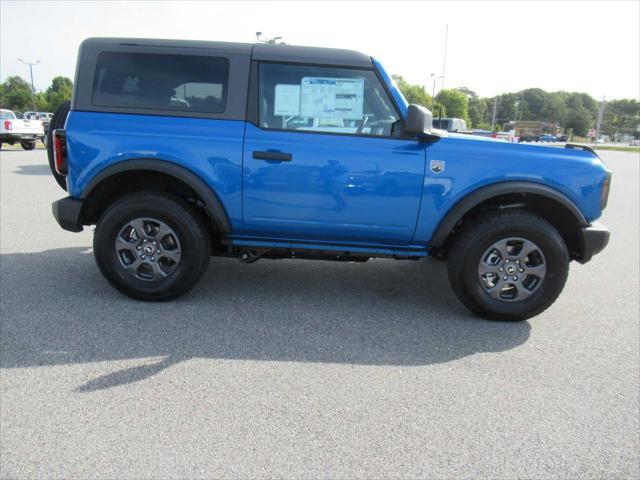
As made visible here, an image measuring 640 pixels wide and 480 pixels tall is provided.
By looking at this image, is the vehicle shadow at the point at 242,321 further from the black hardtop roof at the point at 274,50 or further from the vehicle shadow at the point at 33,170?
the vehicle shadow at the point at 33,170

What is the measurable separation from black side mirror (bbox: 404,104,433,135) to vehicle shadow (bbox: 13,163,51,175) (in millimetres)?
11124

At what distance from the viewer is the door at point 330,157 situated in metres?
3.47

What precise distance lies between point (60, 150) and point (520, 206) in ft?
12.1

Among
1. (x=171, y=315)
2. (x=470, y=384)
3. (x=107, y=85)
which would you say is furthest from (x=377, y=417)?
(x=107, y=85)

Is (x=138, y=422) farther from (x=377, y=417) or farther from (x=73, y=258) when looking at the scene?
(x=73, y=258)

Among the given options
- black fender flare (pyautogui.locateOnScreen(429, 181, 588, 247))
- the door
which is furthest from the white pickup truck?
black fender flare (pyautogui.locateOnScreen(429, 181, 588, 247))

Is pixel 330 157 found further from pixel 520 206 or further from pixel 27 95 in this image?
pixel 27 95

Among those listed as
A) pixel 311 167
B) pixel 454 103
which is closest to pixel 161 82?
pixel 311 167

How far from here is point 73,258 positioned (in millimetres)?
4887

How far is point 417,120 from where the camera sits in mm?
3322

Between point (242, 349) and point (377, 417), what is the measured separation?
3.48 ft

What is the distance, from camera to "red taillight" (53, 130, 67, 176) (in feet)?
12.1

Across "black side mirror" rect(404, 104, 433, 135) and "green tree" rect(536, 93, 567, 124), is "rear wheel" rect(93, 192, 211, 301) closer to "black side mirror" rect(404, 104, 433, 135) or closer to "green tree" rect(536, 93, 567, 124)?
"black side mirror" rect(404, 104, 433, 135)

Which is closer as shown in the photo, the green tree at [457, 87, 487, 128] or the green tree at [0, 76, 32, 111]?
the green tree at [0, 76, 32, 111]
